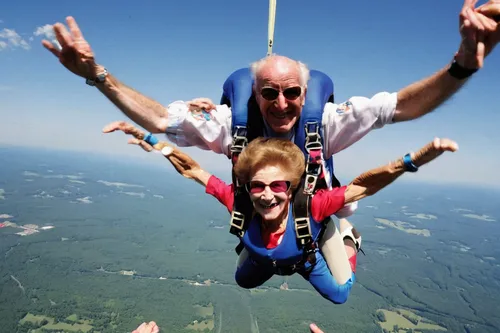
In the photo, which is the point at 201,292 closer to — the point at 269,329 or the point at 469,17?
the point at 269,329

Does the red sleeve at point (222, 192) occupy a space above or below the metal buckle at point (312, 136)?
below

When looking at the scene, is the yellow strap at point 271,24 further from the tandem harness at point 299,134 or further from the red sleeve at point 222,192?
the red sleeve at point 222,192

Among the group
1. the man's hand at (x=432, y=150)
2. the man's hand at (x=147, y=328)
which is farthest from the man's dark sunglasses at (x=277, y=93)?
the man's hand at (x=147, y=328)

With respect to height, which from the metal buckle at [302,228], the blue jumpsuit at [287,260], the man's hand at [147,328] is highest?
the metal buckle at [302,228]

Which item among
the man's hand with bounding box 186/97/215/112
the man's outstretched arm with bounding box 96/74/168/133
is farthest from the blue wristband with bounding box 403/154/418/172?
the man's outstretched arm with bounding box 96/74/168/133

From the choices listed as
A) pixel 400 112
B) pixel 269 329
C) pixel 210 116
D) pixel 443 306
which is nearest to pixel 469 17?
pixel 400 112

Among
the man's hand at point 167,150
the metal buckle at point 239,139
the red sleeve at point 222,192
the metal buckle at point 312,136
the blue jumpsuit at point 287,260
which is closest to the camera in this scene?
the man's hand at point 167,150

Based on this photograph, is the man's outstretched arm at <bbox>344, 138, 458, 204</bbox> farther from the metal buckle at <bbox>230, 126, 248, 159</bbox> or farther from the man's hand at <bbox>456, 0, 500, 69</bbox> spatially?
the metal buckle at <bbox>230, 126, 248, 159</bbox>
